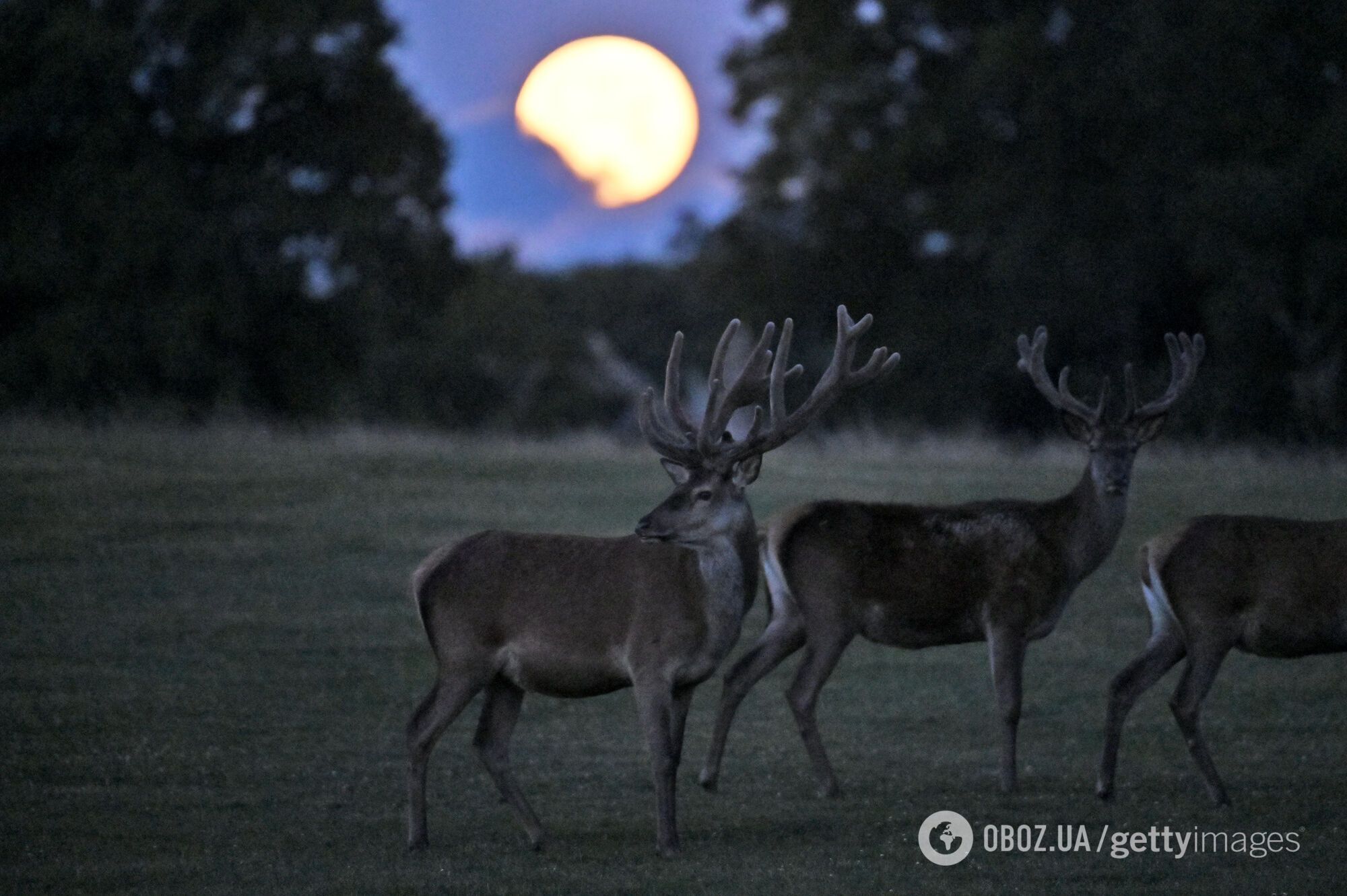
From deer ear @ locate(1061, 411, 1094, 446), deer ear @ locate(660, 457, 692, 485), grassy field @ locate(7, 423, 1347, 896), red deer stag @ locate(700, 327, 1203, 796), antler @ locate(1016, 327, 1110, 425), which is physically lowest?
grassy field @ locate(7, 423, 1347, 896)

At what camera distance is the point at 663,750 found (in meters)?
8.20

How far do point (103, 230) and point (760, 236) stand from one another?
40.9 feet

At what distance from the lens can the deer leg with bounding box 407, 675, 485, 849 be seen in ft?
27.3

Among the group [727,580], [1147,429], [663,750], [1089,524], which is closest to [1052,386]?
[1147,429]

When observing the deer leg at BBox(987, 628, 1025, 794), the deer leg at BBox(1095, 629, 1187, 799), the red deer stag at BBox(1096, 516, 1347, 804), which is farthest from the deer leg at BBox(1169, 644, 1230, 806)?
the deer leg at BBox(987, 628, 1025, 794)

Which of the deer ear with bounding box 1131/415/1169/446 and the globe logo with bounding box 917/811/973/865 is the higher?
the deer ear with bounding box 1131/415/1169/446

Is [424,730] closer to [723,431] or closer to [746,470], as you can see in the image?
[746,470]

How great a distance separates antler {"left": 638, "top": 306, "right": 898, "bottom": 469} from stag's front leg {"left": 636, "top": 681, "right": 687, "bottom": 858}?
1.23 m

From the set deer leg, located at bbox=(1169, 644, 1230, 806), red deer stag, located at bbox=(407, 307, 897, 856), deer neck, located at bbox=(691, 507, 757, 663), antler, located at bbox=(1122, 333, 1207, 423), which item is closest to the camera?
red deer stag, located at bbox=(407, 307, 897, 856)

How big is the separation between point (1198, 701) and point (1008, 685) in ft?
3.45

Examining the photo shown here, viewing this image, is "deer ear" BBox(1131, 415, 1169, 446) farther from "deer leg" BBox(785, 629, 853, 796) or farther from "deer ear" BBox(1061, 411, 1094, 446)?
"deer leg" BBox(785, 629, 853, 796)

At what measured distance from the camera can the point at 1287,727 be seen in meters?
11.8

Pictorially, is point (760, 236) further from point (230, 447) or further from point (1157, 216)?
point (230, 447)

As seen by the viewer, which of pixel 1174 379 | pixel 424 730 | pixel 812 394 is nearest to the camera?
pixel 424 730
